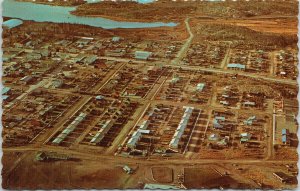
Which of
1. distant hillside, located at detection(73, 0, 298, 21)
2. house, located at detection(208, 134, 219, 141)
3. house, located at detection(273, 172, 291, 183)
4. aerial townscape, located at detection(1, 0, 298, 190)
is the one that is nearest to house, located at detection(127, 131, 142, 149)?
aerial townscape, located at detection(1, 0, 298, 190)

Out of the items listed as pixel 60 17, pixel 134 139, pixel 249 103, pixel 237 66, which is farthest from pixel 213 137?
pixel 60 17

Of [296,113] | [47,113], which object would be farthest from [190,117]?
[47,113]

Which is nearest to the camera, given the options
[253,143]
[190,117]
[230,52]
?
[253,143]

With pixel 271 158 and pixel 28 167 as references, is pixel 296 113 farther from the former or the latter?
pixel 28 167

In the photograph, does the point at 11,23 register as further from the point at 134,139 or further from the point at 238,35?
the point at 238,35

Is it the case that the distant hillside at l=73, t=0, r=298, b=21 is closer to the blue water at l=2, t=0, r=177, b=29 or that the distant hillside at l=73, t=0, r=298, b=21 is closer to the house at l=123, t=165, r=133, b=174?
the blue water at l=2, t=0, r=177, b=29

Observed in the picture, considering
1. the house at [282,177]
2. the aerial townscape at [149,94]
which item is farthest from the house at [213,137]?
the house at [282,177]

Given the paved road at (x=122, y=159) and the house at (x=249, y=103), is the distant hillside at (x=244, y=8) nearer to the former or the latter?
the house at (x=249, y=103)

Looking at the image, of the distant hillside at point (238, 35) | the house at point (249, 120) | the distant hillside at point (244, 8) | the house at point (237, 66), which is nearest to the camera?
the house at point (249, 120)
